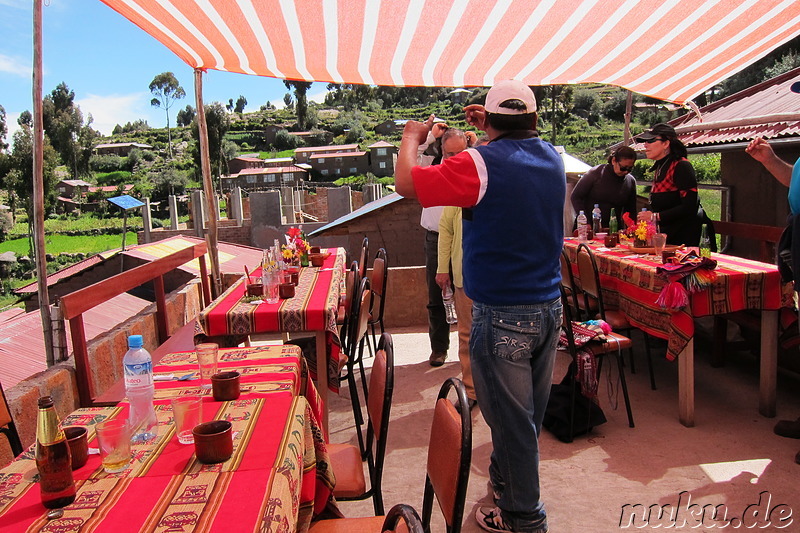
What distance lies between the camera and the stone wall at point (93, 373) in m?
2.82

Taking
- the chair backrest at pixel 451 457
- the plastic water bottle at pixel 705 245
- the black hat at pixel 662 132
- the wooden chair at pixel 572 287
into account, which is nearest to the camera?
the chair backrest at pixel 451 457

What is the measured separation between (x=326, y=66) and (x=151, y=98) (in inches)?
4905

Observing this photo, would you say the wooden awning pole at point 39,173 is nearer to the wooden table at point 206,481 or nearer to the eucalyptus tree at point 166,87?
the wooden table at point 206,481

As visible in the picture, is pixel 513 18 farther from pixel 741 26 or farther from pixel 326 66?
pixel 326 66

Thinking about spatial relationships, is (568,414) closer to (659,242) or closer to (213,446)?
(659,242)

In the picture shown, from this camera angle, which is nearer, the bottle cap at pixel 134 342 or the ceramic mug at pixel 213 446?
the ceramic mug at pixel 213 446

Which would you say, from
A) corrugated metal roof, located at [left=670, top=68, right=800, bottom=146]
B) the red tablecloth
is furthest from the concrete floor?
corrugated metal roof, located at [left=670, top=68, right=800, bottom=146]

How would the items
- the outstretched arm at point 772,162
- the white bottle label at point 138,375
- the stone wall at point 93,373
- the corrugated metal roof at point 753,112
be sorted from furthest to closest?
1. the corrugated metal roof at point 753,112
2. the outstretched arm at point 772,162
3. the stone wall at point 93,373
4. the white bottle label at point 138,375

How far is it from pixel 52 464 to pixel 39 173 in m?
2.58

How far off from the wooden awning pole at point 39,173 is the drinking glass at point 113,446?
6.50 ft

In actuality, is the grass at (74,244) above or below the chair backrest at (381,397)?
below

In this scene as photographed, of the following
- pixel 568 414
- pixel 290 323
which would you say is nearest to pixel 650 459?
pixel 568 414

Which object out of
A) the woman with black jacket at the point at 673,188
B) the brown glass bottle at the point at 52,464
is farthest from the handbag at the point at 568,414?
the brown glass bottle at the point at 52,464

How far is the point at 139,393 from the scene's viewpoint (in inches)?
75.0
